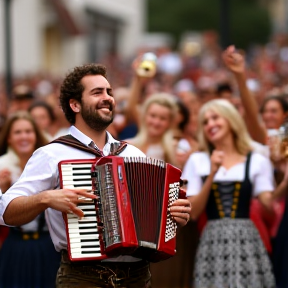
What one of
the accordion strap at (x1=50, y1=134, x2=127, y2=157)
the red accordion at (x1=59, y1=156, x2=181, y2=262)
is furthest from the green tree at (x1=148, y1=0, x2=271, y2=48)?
the red accordion at (x1=59, y1=156, x2=181, y2=262)

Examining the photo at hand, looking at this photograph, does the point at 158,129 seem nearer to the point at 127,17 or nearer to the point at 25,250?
the point at 25,250

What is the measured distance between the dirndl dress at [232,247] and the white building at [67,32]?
25.0m

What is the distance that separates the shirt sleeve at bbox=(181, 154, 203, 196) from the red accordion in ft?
7.23

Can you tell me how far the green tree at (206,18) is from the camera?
219ft

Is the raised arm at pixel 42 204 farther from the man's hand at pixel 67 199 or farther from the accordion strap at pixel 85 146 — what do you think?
the accordion strap at pixel 85 146

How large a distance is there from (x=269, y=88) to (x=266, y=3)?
256 feet

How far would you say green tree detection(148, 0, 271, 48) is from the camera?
66625 mm

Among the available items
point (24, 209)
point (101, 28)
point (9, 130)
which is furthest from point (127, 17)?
point (24, 209)

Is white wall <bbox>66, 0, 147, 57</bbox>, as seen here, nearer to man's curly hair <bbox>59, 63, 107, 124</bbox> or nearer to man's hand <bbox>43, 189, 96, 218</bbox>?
man's curly hair <bbox>59, 63, 107, 124</bbox>

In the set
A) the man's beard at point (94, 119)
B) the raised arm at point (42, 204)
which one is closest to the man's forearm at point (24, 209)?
the raised arm at point (42, 204)

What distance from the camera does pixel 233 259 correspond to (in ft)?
25.2

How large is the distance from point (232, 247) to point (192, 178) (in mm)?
634

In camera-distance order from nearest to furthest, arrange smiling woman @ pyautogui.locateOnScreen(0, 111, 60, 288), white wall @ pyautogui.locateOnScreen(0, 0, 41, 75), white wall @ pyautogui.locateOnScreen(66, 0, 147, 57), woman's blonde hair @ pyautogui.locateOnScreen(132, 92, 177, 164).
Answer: smiling woman @ pyautogui.locateOnScreen(0, 111, 60, 288) < woman's blonde hair @ pyautogui.locateOnScreen(132, 92, 177, 164) < white wall @ pyautogui.locateOnScreen(0, 0, 41, 75) < white wall @ pyautogui.locateOnScreen(66, 0, 147, 57)

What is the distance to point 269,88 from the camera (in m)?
13.9
